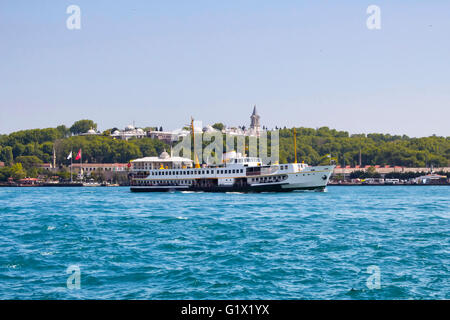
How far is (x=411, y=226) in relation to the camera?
23719 millimetres

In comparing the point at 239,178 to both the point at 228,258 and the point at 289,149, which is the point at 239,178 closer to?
the point at 228,258

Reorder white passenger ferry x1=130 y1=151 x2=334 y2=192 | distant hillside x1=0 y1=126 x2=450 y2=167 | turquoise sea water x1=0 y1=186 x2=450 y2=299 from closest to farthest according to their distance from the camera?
turquoise sea water x1=0 y1=186 x2=450 y2=299 → white passenger ferry x1=130 y1=151 x2=334 y2=192 → distant hillside x1=0 y1=126 x2=450 y2=167

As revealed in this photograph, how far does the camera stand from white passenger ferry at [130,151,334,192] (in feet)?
194

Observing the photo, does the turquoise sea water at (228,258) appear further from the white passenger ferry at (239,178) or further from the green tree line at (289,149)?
the green tree line at (289,149)

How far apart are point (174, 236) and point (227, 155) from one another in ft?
159

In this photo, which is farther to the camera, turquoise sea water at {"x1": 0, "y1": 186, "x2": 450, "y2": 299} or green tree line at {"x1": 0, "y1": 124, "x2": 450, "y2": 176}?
green tree line at {"x1": 0, "y1": 124, "x2": 450, "y2": 176}

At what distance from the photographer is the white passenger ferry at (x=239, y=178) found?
5928 centimetres

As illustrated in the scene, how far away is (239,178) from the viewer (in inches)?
2442

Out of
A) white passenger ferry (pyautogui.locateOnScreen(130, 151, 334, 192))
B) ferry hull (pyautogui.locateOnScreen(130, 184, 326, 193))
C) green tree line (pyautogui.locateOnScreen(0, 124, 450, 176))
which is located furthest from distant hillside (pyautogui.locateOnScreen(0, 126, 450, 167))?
ferry hull (pyautogui.locateOnScreen(130, 184, 326, 193))

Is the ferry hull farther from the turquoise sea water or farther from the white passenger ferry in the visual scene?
the turquoise sea water

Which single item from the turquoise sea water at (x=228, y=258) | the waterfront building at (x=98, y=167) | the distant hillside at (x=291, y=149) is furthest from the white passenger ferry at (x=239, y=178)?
the waterfront building at (x=98, y=167)

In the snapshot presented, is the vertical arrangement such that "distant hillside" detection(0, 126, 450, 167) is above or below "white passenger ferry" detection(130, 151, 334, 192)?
above

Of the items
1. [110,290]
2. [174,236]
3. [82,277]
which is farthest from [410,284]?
[174,236]
